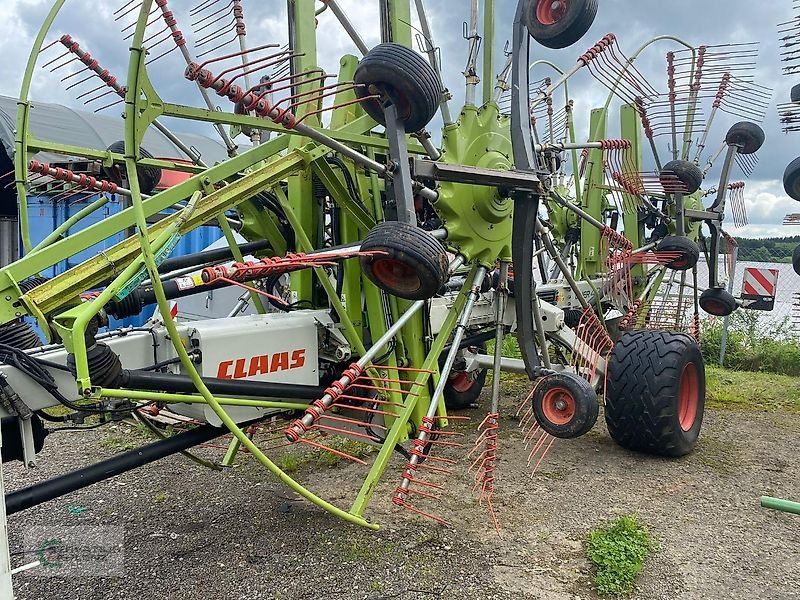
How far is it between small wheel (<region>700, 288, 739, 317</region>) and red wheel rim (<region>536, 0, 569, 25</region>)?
4531 mm

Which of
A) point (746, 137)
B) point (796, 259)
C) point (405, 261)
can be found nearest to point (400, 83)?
point (405, 261)

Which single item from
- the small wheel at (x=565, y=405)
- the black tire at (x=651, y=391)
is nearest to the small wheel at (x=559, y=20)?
the small wheel at (x=565, y=405)

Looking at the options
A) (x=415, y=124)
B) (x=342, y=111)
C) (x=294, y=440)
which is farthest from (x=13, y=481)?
(x=415, y=124)

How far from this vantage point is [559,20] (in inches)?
150

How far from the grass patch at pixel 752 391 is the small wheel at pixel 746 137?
2573mm

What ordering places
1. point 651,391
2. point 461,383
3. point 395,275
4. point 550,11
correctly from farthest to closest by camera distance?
1. point 461,383
2. point 651,391
3. point 550,11
4. point 395,275

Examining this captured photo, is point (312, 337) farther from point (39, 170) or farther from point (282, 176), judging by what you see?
point (39, 170)

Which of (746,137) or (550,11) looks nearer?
(550,11)

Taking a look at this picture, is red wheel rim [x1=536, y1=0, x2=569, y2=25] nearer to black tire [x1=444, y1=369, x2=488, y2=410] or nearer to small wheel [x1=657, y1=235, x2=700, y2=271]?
small wheel [x1=657, y1=235, x2=700, y2=271]

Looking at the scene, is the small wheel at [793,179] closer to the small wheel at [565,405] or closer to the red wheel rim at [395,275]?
the small wheel at [565,405]

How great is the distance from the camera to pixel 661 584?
11.5ft

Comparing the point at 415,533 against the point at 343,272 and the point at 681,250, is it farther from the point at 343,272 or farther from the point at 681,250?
the point at 681,250

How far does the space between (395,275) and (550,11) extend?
6.22 feet

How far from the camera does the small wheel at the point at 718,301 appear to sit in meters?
7.39
